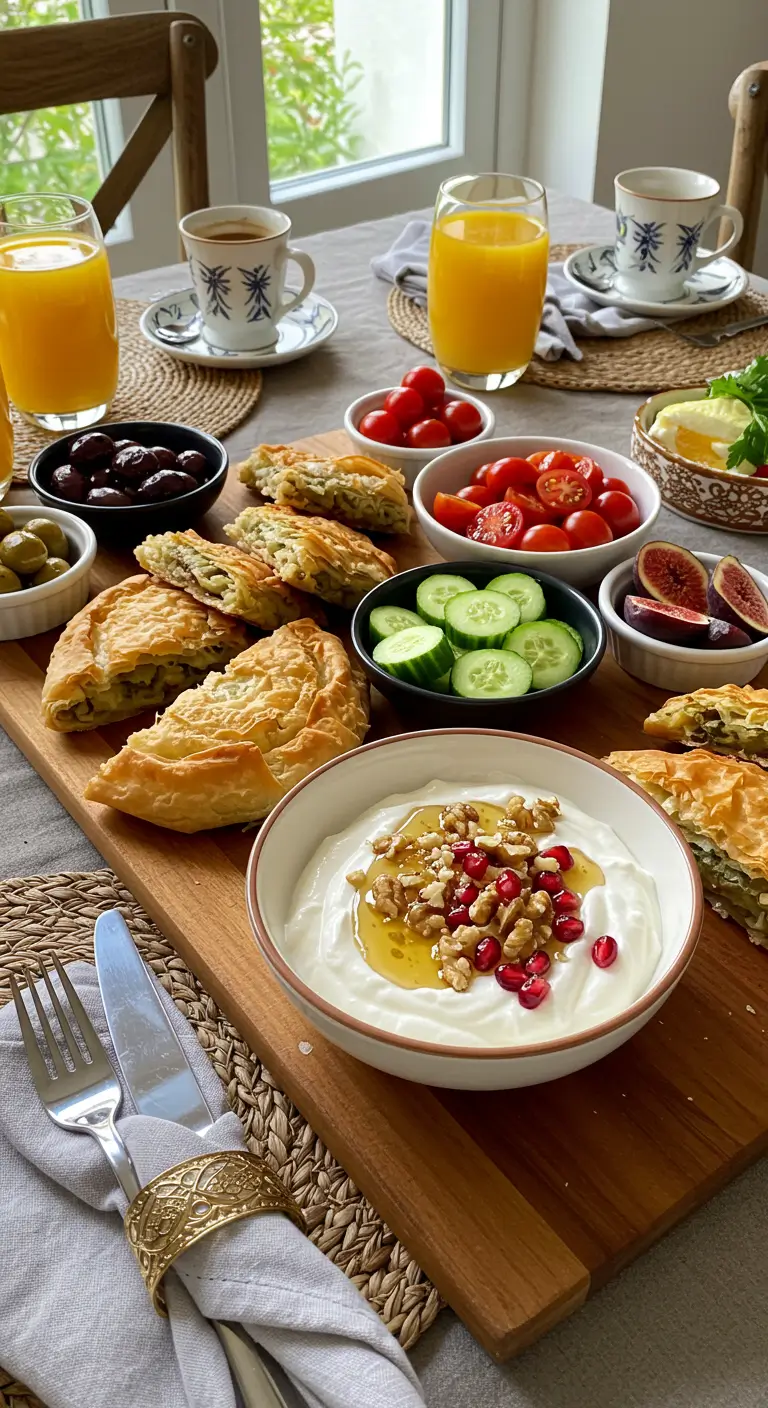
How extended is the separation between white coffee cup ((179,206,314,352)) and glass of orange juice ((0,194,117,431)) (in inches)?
15.7

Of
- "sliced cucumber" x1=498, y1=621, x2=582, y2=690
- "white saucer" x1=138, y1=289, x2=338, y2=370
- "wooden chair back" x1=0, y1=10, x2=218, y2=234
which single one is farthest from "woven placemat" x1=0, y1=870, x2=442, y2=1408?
"wooden chair back" x1=0, y1=10, x2=218, y2=234

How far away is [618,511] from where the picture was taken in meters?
2.53

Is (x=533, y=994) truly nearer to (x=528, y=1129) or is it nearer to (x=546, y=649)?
(x=528, y=1129)

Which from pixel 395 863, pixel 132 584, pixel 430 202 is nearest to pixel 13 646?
pixel 132 584

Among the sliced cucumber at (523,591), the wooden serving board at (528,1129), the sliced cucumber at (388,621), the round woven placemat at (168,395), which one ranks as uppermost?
the sliced cucumber at (523,591)

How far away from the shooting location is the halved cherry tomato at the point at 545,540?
Answer: 2.43 m

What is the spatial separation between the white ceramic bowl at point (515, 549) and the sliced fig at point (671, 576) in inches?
2.7

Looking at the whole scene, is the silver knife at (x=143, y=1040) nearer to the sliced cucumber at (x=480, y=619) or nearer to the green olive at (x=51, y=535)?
the sliced cucumber at (x=480, y=619)

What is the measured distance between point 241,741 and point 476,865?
50cm

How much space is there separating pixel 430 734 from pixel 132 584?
845mm

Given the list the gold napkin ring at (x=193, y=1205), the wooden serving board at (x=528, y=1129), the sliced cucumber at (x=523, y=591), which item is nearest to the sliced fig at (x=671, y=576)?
the sliced cucumber at (x=523, y=591)

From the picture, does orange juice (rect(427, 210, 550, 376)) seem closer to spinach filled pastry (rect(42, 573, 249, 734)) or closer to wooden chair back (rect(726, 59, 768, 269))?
spinach filled pastry (rect(42, 573, 249, 734))

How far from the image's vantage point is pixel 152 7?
5.19 metres

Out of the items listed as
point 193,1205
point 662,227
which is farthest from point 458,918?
point 662,227
